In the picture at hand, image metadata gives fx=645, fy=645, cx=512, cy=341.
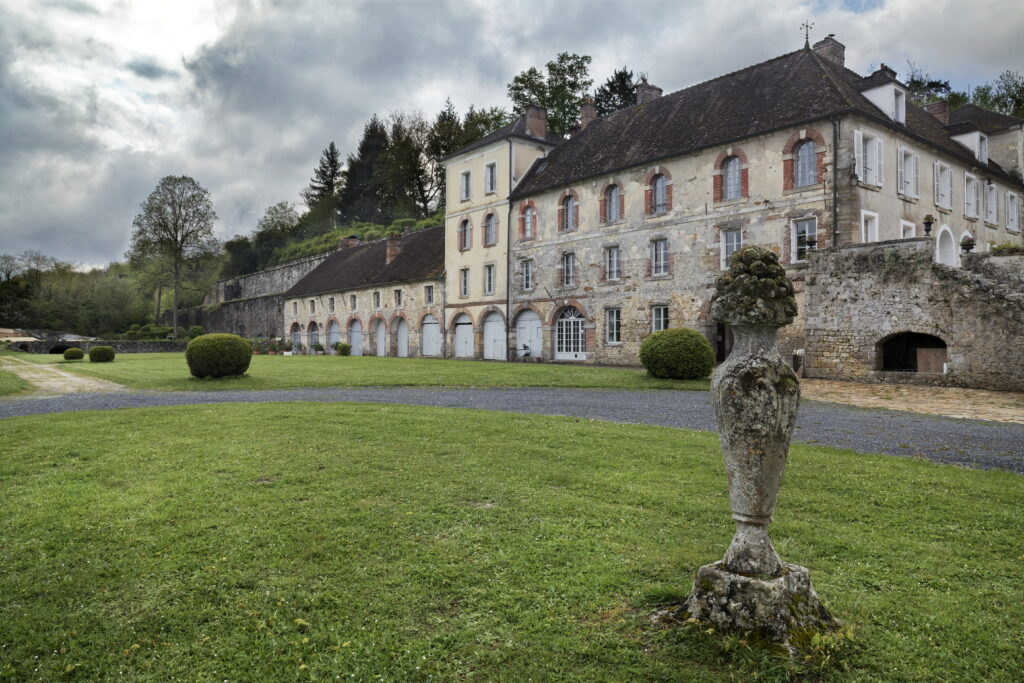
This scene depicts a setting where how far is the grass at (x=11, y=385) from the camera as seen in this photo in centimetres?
1620

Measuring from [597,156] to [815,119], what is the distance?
10169 mm

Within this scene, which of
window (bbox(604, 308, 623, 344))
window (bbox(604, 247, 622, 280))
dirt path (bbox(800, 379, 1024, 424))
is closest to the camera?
dirt path (bbox(800, 379, 1024, 424))

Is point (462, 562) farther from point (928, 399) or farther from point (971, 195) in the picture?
point (971, 195)

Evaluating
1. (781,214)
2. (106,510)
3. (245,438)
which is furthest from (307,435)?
(781,214)

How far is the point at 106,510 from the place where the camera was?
18.6ft

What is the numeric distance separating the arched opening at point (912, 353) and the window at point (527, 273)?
15916 millimetres

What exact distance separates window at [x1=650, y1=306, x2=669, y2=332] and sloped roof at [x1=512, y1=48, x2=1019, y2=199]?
5878mm

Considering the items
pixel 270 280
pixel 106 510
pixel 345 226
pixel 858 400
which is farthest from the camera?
pixel 345 226

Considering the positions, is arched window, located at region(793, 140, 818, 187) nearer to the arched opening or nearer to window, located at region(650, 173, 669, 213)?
window, located at region(650, 173, 669, 213)

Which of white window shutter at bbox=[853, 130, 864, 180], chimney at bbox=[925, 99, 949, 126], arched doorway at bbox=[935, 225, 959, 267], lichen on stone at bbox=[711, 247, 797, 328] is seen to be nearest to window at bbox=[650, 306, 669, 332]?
white window shutter at bbox=[853, 130, 864, 180]

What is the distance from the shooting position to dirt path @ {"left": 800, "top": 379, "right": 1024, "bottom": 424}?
12.5m

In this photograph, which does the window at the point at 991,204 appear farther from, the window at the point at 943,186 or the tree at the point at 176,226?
the tree at the point at 176,226

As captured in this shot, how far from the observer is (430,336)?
37.2m

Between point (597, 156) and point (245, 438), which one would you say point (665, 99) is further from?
point (245, 438)
